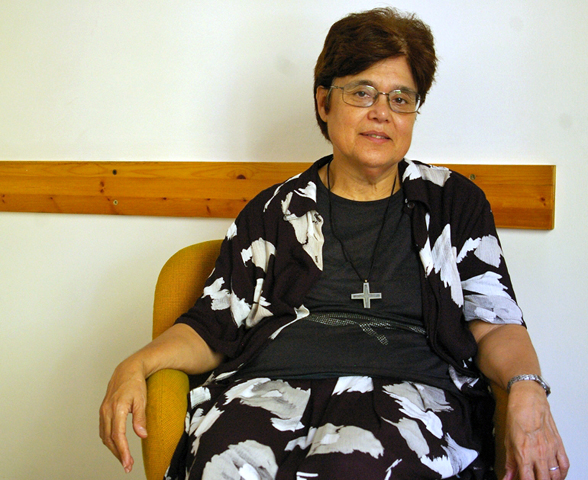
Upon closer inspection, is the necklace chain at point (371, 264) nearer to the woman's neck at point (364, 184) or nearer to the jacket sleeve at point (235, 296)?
the woman's neck at point (364, 184)

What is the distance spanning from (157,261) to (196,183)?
0.35 metres

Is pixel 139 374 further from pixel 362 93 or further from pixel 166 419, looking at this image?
pixel 362 93

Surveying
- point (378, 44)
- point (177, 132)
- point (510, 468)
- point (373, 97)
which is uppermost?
point (378, 44)

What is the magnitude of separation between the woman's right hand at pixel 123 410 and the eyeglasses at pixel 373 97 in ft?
2.75

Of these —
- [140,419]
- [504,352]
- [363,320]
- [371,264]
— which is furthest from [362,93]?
[140,419]

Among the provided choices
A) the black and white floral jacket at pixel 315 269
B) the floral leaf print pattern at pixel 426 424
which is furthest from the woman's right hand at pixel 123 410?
the floral leaf print pattern at pixel 426 424

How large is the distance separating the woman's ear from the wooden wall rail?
15.7 inches

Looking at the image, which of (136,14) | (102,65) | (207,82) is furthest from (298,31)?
(102,65)

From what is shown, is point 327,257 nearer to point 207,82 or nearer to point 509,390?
point 509,390

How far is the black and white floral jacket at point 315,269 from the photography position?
1390 mm

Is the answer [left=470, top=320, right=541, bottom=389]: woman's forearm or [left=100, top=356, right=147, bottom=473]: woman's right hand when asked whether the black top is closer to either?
[left=470, top=320, right=541, bottom=389]: woman's forearm

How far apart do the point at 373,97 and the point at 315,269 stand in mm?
457

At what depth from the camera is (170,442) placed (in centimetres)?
128

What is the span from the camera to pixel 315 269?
147 centimetres
